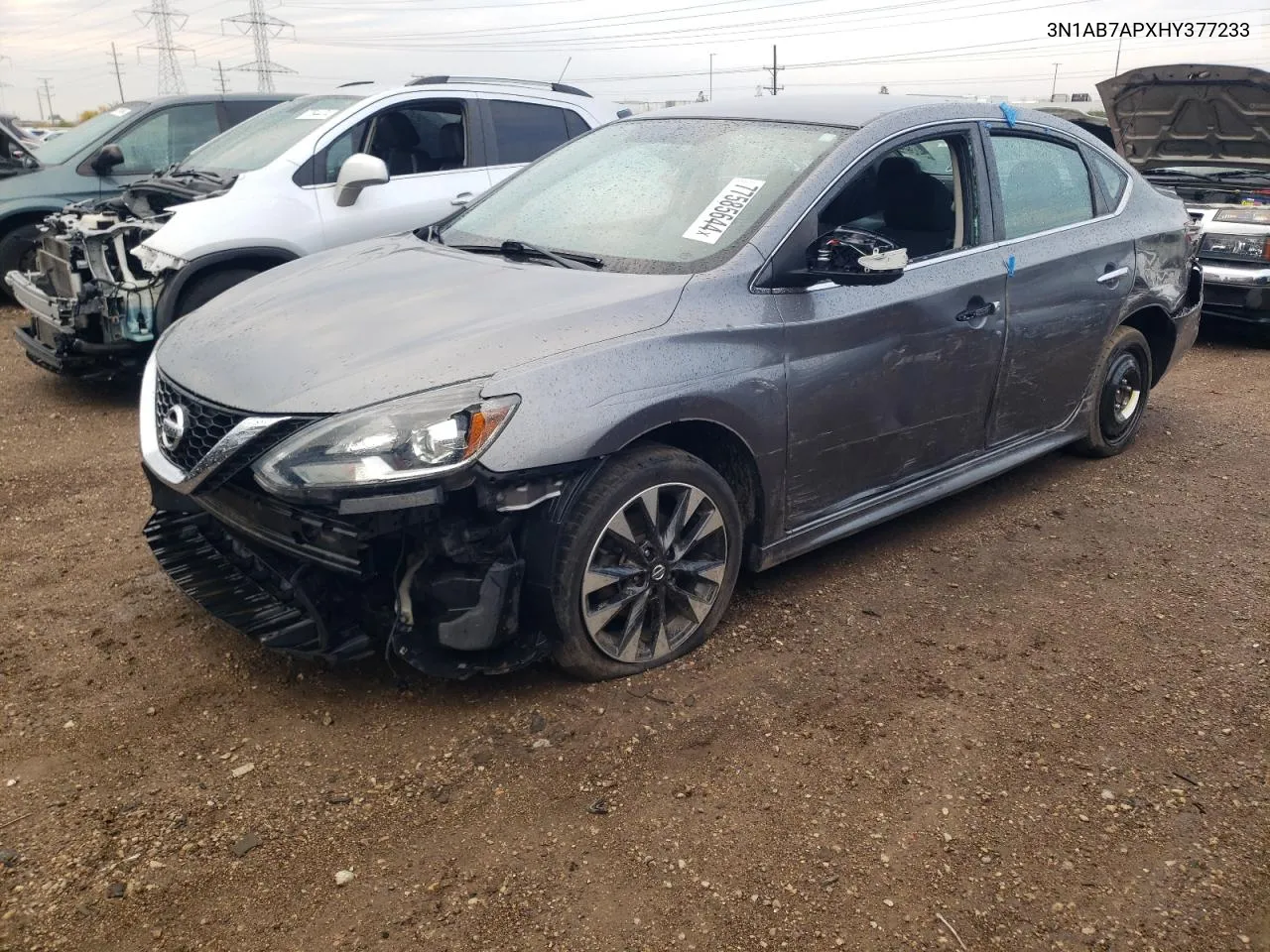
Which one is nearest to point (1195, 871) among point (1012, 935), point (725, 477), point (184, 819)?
point (1012, 935)

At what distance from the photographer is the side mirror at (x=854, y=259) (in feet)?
11.3

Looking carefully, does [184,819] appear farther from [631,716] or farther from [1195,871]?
[1195,871]

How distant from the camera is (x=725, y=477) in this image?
11.9 ft

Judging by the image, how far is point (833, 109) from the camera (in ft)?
13.4

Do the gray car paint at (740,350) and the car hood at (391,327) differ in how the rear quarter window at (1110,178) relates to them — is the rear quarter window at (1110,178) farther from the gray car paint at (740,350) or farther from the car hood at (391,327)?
the car hood at (391,327)

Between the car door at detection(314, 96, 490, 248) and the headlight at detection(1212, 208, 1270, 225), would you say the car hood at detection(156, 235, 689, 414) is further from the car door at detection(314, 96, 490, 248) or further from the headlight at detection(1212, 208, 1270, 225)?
the headlight at detection(1212, 208, 1270, 225)

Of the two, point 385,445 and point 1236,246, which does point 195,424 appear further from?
point 1236,246

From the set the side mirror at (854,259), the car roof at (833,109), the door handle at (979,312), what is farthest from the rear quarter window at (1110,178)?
the side mirror at (854,259)

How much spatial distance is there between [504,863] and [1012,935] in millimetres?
1166

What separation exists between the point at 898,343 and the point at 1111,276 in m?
1.67

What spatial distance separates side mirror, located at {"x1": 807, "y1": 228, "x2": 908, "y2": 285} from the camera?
136 inches

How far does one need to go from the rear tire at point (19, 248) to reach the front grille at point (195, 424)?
633 cm

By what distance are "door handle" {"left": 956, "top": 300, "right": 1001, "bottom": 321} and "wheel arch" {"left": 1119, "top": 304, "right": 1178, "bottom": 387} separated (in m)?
1.42

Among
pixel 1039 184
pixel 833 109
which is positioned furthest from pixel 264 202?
pixel 1039 184
